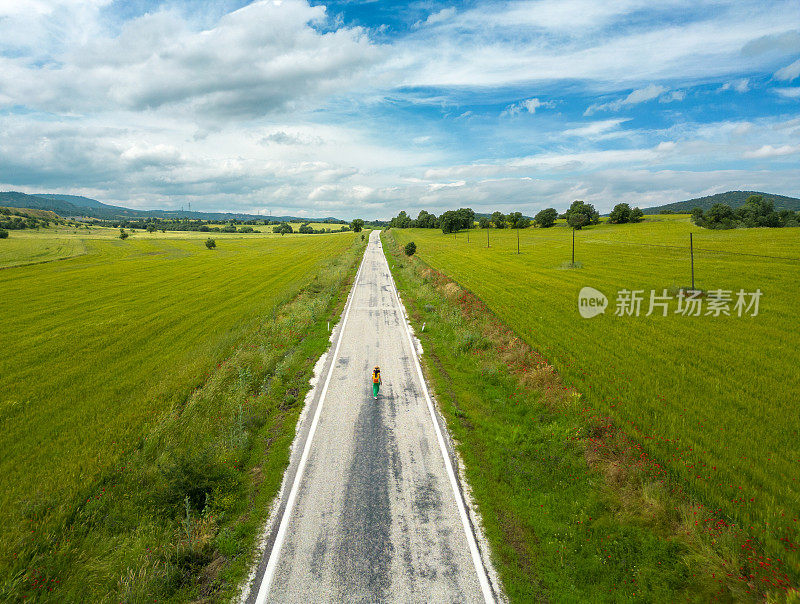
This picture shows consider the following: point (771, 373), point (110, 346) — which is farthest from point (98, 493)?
point (771, 373)

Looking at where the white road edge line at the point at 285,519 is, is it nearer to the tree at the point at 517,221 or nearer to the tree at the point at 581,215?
the tree at the point at 581,215

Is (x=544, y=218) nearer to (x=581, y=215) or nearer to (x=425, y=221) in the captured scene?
(x=581, y=215)

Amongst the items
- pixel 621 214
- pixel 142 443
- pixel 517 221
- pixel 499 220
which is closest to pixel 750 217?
pixel 621 214

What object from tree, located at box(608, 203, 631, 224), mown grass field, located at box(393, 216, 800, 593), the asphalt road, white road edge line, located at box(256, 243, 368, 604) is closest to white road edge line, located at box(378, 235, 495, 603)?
the asphalt road

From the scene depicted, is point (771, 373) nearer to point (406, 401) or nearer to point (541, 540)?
point (541, 540)

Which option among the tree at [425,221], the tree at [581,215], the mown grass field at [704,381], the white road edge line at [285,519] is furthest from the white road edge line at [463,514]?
the tree at [425,221]
